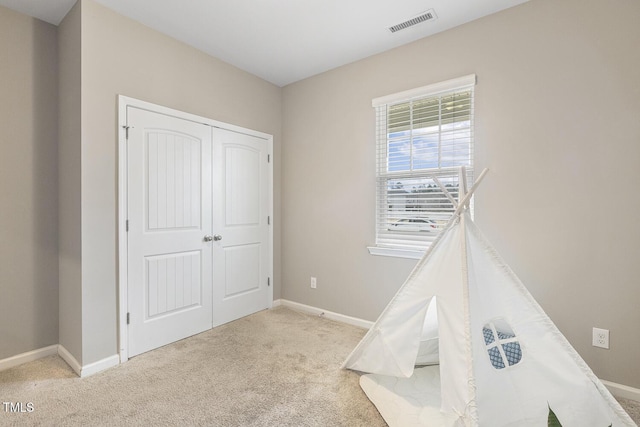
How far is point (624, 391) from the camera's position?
1963 millimetres

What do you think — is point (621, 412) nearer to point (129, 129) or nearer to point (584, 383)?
point (584, 383)

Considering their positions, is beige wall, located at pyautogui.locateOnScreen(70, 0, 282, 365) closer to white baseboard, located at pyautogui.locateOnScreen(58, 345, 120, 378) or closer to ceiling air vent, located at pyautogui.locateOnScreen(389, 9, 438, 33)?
white baseboard, located at pyautogui.locateOnScreen(58, 345, 120, 378)

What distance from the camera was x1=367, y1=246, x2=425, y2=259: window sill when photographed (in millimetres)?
2729

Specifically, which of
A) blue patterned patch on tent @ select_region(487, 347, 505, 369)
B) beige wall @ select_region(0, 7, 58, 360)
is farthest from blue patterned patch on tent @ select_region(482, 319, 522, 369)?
beige wall @ select_region(0, 7, 58, 360)

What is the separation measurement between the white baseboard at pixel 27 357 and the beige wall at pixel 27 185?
34 millimetres

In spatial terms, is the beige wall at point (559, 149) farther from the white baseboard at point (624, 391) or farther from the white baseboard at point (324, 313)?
the white baseboard at point (324, 313)

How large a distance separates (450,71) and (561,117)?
88cm

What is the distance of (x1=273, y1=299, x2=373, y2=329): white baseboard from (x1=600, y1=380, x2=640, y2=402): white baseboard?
5.54ft

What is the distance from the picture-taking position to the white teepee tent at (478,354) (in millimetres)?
1538

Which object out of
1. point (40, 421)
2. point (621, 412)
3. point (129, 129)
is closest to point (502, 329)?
point (621, 412)

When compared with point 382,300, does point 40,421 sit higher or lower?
lower

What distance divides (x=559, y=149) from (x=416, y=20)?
55.5 inches

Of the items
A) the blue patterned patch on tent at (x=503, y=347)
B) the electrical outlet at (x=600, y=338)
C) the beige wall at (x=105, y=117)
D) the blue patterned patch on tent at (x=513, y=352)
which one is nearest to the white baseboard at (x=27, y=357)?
the beige wall at (x=105, y=117)

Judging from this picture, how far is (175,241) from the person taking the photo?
2.73 m
